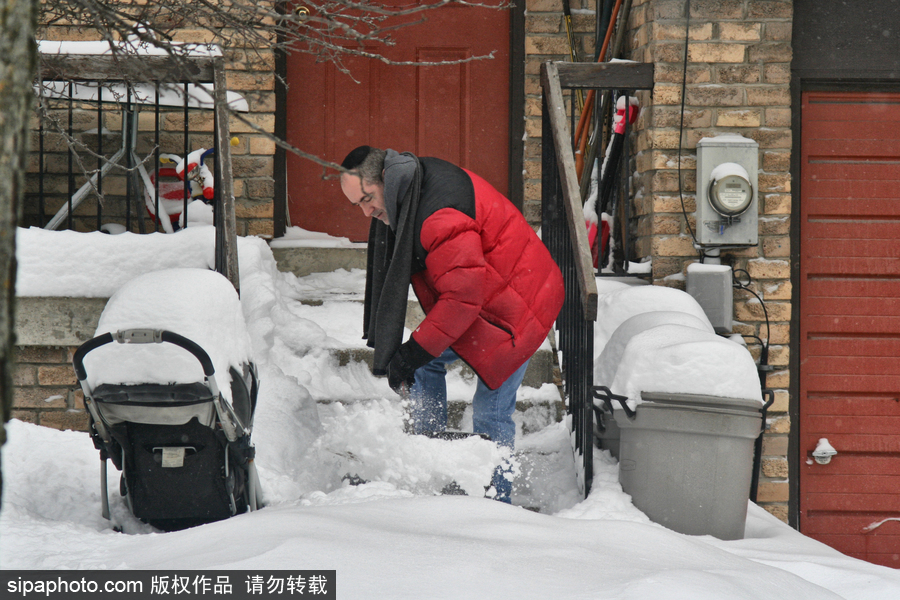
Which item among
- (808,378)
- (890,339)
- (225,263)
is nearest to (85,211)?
(225,263)

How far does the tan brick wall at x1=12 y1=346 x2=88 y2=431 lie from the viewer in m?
3.46

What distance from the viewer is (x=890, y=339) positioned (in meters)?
3.98

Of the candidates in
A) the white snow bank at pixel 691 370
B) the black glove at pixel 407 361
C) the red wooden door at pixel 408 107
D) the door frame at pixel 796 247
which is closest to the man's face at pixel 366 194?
Answer: the black glove at pixel 407 361

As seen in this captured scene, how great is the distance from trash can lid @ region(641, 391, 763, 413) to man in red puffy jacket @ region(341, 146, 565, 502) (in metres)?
0.54

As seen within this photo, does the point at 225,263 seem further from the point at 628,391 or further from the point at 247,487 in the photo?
the point at 628,391

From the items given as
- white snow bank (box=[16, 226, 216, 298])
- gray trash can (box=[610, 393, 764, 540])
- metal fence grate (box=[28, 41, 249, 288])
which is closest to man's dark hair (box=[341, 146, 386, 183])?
white snow bank (box=[16, 226, 216, 298])

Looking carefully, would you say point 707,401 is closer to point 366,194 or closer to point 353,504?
point 353,504

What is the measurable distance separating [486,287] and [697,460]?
1.03 m

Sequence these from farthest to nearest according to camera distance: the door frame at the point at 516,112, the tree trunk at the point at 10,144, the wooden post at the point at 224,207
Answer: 1. the door frame at the point at 516,112
2. the wooden post at the point at 224,207
3. the tree trunk at the point at 10,144

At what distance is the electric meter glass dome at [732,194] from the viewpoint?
3703mm

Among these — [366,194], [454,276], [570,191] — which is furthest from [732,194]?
[366,194]

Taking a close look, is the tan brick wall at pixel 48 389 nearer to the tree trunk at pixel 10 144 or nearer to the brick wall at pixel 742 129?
the tree trunk at pixel 10 144

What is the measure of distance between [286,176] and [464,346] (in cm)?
254

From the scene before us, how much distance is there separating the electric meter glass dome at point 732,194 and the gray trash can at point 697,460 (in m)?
1.30
